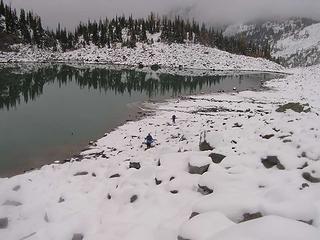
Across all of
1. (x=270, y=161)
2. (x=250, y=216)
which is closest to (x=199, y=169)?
(x=270, y=161)

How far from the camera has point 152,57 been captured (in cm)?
11144

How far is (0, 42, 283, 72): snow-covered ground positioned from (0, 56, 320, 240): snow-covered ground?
8999cm

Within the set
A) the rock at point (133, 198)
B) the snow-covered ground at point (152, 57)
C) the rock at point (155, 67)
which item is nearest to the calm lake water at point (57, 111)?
the rock at point (133, 198)

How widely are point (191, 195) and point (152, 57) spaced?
338 feet

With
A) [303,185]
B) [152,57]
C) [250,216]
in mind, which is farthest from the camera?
[152,57]

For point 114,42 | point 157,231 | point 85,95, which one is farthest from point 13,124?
point 114,42

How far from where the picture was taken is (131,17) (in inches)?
5773

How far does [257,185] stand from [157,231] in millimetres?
3136

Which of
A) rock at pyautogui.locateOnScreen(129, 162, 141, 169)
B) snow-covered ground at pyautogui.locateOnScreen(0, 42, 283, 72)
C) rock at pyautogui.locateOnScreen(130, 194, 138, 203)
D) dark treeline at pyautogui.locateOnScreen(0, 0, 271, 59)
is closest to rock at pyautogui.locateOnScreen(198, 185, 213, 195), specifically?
rock at pyautogui.locateOnScreen(130, 194, 138, 203)

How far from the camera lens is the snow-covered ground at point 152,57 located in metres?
106

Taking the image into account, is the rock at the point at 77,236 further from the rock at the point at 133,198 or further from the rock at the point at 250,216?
the rock at the point at 250,216

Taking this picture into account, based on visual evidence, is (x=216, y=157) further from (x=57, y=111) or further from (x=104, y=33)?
(x=104, y=33)

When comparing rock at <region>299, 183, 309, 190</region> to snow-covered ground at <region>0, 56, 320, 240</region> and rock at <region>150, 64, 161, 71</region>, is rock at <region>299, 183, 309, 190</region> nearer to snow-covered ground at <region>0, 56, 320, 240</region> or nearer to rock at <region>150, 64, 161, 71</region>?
snow-covered ground at <region>0, 56, 320, 240</region>

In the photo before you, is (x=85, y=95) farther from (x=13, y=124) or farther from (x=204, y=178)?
(x=204, y=178)
